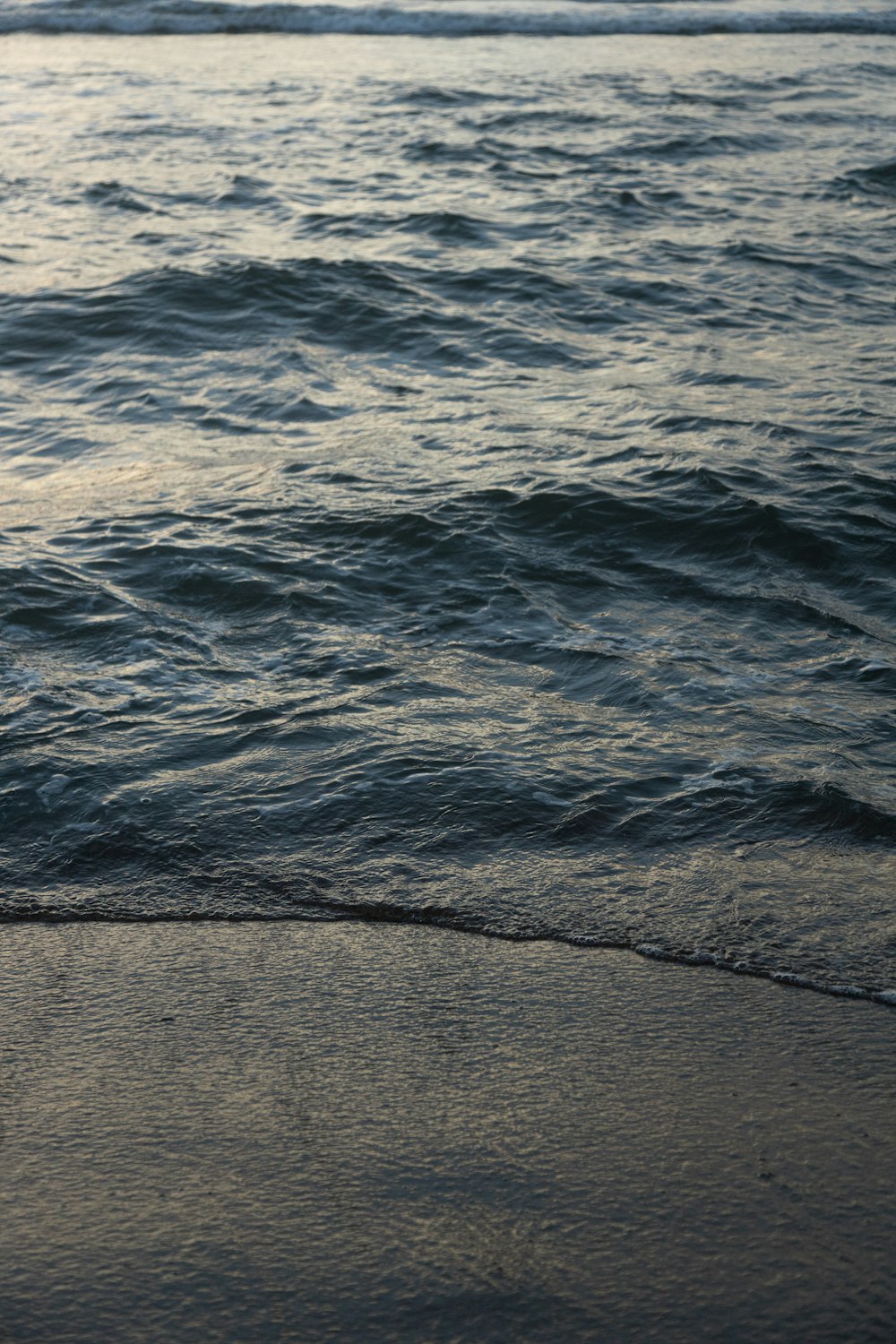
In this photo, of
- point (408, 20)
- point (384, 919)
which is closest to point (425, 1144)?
point (384, 919)

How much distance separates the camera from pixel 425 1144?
9.71ft

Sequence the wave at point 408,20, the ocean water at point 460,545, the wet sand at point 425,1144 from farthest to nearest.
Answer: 1. the wave at point 408,20
2. the ocean water at point 460,545
3. the wet sand at point 425,1144

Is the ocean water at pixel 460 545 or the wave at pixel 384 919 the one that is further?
the ocean water at pixel 460 545

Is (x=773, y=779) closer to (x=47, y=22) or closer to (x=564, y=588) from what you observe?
(x=564, y=588)

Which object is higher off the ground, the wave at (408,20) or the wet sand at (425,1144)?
the wave at (408,20)

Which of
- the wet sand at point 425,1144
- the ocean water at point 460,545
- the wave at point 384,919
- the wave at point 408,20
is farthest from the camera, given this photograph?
the wave at point 408,20

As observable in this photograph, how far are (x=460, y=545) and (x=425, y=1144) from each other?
3934 millimetres

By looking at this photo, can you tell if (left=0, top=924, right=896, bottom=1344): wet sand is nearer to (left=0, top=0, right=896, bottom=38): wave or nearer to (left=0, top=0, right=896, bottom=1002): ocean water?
(left=0, top=0, right=896, bottom=1002): ocean water

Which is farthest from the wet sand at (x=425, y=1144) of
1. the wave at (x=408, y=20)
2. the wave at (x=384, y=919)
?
the wave at (x=408, y=20)

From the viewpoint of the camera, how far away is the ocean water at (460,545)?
414 cm

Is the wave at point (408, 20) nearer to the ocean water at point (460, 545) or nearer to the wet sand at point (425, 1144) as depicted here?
the ocean water at point (460, 545)

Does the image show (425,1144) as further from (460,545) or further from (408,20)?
(408,20)

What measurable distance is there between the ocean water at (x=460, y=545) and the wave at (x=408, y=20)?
12.6 meters

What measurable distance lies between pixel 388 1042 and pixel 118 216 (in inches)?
445
